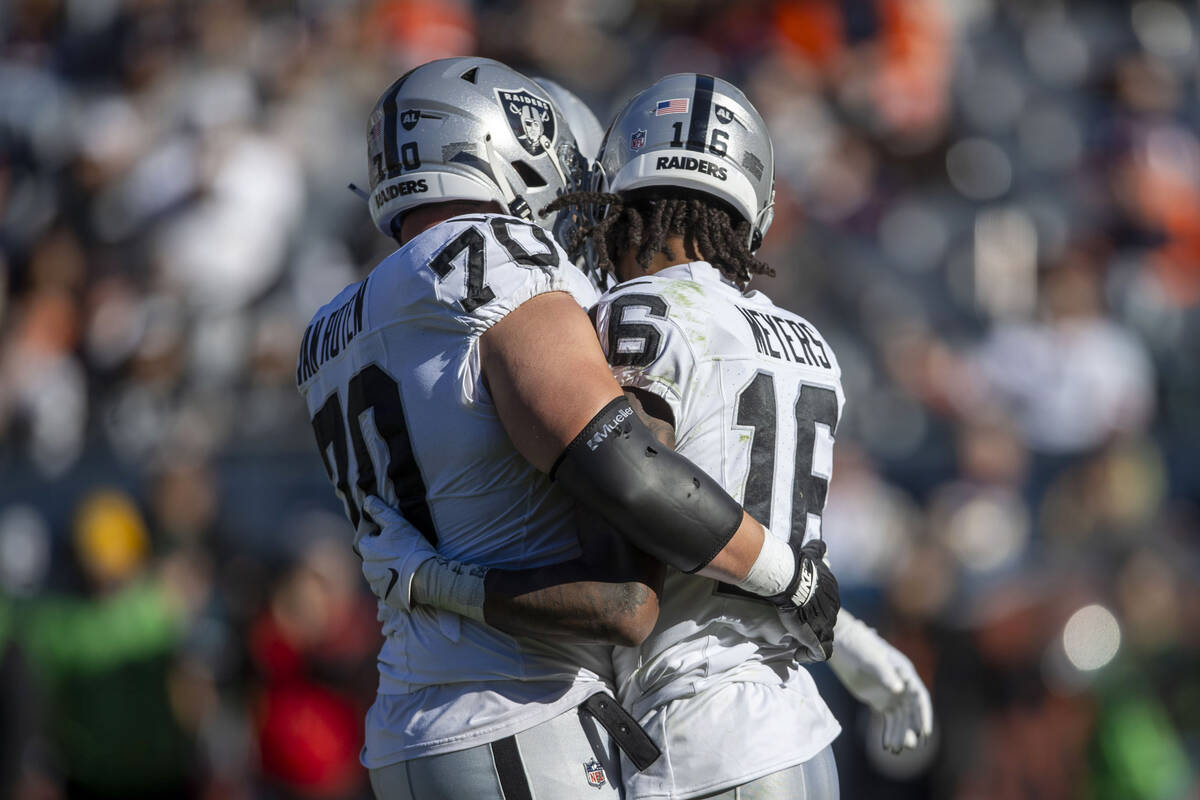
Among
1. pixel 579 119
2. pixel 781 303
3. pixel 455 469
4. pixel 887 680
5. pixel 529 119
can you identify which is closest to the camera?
pixel 455 469

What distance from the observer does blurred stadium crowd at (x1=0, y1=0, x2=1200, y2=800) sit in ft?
23.0

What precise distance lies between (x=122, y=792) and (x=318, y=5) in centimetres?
712

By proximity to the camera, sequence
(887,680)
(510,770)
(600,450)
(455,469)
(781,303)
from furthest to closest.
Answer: (781,303) < (887,680) < (455,469) < (510,770) < (600,450)

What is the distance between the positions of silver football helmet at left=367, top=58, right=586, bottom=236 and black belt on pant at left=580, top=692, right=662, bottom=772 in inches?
46.3

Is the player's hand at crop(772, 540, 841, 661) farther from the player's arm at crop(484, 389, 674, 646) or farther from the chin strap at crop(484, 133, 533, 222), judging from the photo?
the chin strap at crop(484, 133, 533, 222)

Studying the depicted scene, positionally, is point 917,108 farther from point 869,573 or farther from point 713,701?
point 713,701

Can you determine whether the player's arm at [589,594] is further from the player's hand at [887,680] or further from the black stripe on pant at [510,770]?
the player's hand at [887,680]

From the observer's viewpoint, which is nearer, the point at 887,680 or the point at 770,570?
the point at 770,570

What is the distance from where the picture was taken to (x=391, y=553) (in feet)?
10.1

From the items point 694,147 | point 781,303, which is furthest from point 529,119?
point 781,303

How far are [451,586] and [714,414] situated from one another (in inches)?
25.5

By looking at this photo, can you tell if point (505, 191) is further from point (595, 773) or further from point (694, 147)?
point (595, 773)

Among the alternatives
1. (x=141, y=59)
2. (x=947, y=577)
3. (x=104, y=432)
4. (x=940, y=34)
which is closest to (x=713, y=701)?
(x=947, y=577)

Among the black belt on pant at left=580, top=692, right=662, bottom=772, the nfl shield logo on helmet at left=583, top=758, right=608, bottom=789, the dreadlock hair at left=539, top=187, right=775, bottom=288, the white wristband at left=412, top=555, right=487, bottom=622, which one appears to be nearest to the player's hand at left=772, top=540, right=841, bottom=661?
the black belt on pant at left=580, top=692, right=662, bottom=772
